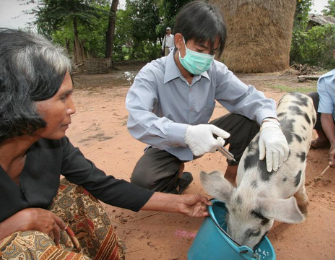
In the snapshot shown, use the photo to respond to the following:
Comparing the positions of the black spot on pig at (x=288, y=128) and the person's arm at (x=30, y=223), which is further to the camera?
the black spot on pig at (x=288, y=128)

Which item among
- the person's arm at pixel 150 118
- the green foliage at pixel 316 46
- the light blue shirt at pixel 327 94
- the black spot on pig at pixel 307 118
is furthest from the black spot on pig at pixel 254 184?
the green foliage at pixel 316 46

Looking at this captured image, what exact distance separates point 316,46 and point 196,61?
1433 cm

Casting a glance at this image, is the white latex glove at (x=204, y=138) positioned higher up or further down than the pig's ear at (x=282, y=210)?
higher up

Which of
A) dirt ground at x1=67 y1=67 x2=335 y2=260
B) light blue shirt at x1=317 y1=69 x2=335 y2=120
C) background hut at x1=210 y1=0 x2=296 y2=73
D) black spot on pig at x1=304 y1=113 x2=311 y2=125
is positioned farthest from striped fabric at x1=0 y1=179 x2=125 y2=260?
background hut at x1=210 y1=0 x2=296 y2=73

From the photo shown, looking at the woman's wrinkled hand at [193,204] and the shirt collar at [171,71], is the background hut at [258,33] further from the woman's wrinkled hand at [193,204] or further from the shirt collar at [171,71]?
the woman's wrinkled hand at [193,204]

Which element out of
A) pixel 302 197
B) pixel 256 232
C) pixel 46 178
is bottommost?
pixel 302 197

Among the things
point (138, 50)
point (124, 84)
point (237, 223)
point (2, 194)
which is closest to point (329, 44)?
point (124, 84)

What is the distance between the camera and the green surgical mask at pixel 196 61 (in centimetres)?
268

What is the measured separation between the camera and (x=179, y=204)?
7.23 feet

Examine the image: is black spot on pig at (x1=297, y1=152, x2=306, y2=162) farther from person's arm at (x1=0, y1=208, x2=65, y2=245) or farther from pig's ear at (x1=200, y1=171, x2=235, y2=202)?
person's arm at (x1=0, y1=208, x2=65, y2=245)

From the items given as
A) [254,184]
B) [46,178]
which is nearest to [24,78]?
[46,178]

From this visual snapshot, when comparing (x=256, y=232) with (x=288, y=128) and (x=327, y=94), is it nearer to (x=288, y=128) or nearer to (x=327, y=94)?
(x=288, y=128)

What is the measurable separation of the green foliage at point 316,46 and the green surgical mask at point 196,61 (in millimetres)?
13155

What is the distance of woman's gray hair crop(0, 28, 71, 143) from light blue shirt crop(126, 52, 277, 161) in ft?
3.55
